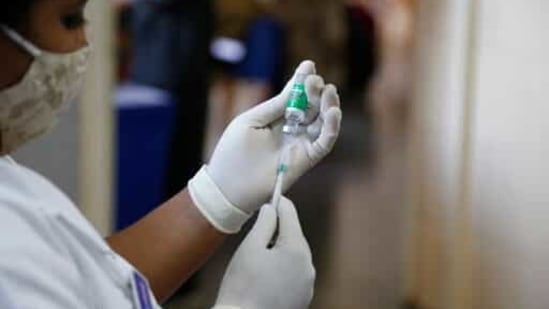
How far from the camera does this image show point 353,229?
380cm

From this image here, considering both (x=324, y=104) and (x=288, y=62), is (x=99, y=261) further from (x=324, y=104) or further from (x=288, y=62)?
(x=288, y=62)

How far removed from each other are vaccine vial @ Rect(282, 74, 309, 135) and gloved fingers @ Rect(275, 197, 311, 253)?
0.34ft

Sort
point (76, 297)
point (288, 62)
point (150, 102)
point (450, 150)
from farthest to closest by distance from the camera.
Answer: point (288, 62), point (150, 102), point (450, 150), point (76, 297)

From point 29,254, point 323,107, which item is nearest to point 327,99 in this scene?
point 323,107

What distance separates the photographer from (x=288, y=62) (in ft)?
17.3

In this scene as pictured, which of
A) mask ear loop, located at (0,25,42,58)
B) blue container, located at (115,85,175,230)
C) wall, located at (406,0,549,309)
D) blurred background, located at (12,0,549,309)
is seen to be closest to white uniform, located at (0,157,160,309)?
mask ear loop, located at (0,25,42,58)

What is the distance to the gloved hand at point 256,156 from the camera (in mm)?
1080

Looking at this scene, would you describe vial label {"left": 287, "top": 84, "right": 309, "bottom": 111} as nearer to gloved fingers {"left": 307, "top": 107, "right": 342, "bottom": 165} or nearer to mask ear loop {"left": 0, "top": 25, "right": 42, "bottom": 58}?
gloved fingers {"left": 307, "top": 107, "right": 342, "bottom": 165}

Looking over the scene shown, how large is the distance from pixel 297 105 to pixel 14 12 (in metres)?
0.34

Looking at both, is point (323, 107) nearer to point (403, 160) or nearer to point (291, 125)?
point (291, 125)

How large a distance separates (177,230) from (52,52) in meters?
0.33

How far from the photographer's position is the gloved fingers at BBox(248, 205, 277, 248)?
997 millimetres

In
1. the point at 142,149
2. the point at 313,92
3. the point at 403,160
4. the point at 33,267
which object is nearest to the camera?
the point at 33,267

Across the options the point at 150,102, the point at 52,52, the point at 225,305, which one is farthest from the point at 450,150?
the point at 52,52
